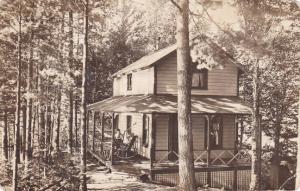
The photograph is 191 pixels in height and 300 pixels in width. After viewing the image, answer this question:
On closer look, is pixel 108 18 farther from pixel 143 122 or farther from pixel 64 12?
pixel 143 122

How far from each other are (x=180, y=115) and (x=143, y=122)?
810 cm

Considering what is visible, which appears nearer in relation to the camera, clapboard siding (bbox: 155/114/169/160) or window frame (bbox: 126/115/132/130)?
clapboard siding (bbox: 155/114/169/160)

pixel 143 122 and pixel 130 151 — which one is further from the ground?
pixel 143 122

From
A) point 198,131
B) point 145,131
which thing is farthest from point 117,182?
point 145,131

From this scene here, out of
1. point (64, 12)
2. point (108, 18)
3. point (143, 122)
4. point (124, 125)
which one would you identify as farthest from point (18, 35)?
point (124, 125)

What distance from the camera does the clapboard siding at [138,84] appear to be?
1602cm

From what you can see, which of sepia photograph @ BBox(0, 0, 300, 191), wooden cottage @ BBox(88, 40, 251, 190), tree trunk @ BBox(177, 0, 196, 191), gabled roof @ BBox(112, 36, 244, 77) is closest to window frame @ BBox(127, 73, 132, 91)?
sepia photograph @ BBox(0, 0, 300, 191)

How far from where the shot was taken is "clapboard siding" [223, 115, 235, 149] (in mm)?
15820

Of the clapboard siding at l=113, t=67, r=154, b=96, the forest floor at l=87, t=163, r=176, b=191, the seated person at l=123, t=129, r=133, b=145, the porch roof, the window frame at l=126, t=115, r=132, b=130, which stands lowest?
the forest floor at l=87, t=163, r=176, b=191

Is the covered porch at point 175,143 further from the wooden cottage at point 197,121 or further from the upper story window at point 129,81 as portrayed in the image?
the upper story window at point 129,81

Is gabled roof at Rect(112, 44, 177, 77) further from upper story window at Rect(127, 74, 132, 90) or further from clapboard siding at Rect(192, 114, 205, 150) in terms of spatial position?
clapboard siding at Rect(192, 114, 205, 150)

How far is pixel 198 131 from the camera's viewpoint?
50.3ft

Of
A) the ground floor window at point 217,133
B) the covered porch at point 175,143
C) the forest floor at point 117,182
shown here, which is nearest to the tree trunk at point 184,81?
the forest floor at point 117,182

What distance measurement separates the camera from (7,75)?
9594 millimetres
